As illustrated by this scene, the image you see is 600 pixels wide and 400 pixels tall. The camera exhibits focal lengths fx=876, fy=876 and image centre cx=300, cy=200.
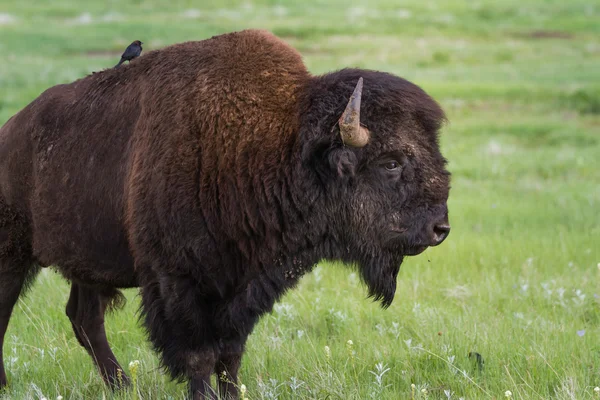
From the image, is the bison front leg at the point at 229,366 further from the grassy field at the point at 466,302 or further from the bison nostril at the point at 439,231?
the bison nostril at the point at 439,231

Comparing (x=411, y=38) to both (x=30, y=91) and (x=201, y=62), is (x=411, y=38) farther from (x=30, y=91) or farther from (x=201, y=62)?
(x=201, y=62)

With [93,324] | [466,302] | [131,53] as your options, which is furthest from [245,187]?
[466,302]

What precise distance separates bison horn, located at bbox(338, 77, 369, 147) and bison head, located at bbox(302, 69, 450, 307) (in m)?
0.08

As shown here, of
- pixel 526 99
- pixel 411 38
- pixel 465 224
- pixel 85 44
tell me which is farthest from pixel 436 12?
pixel 465 224

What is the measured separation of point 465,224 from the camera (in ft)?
31.4

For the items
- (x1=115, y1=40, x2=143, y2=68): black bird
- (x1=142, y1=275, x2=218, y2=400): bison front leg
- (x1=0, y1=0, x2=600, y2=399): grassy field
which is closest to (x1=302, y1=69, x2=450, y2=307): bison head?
(x1=0, y1=0, x2=600, y2=399): grassy field

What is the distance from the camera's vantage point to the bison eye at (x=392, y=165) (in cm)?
438

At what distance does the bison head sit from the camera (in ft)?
14.2

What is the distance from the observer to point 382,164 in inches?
172

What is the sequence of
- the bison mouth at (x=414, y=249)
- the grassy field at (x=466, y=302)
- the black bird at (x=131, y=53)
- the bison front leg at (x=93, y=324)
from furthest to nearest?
the bison front leg at (x=93, y=324)
the black bird at (x=131, y=53)
the grassy field at (x=466, y=302)
the bison mouth at (x=414, y=249)

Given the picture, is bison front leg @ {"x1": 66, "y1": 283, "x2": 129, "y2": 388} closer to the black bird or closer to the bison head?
the black bird

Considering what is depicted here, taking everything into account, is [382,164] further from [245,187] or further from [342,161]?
[245,187]

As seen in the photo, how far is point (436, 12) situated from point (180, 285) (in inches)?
1467

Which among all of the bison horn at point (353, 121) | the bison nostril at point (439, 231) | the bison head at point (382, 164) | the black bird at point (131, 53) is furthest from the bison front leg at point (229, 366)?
the black bird at point (131, 53)
